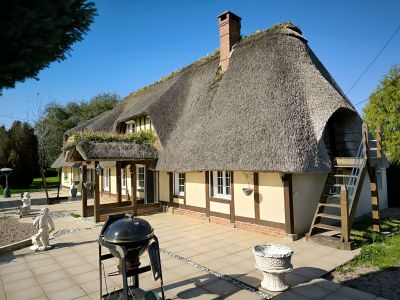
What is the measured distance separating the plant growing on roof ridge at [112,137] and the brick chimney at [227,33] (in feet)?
15.8

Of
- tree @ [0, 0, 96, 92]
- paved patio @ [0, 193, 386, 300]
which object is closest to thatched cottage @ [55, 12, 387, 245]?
paved patio @ [0, 193, 386, 300]

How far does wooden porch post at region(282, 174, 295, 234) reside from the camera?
8672mm

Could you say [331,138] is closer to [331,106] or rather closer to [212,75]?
[331,106]

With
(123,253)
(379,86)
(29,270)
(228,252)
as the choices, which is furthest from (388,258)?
Result: (379,86)

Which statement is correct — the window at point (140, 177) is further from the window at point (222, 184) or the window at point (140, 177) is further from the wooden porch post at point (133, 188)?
the window at point (222, 184)

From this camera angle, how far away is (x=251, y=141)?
9305mm

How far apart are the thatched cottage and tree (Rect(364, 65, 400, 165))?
16227 mm

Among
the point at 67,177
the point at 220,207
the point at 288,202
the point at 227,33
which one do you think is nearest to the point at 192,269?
the point at 288,202

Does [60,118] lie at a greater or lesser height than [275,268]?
greater

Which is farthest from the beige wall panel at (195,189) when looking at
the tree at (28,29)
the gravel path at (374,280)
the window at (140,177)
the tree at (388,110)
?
the tree at (388,110)

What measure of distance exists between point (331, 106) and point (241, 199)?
4254 millimetres

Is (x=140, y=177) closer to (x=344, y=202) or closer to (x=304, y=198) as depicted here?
(x=304, y=198)

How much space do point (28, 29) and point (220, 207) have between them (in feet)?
30.7

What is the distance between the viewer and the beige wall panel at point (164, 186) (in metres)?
14.0
